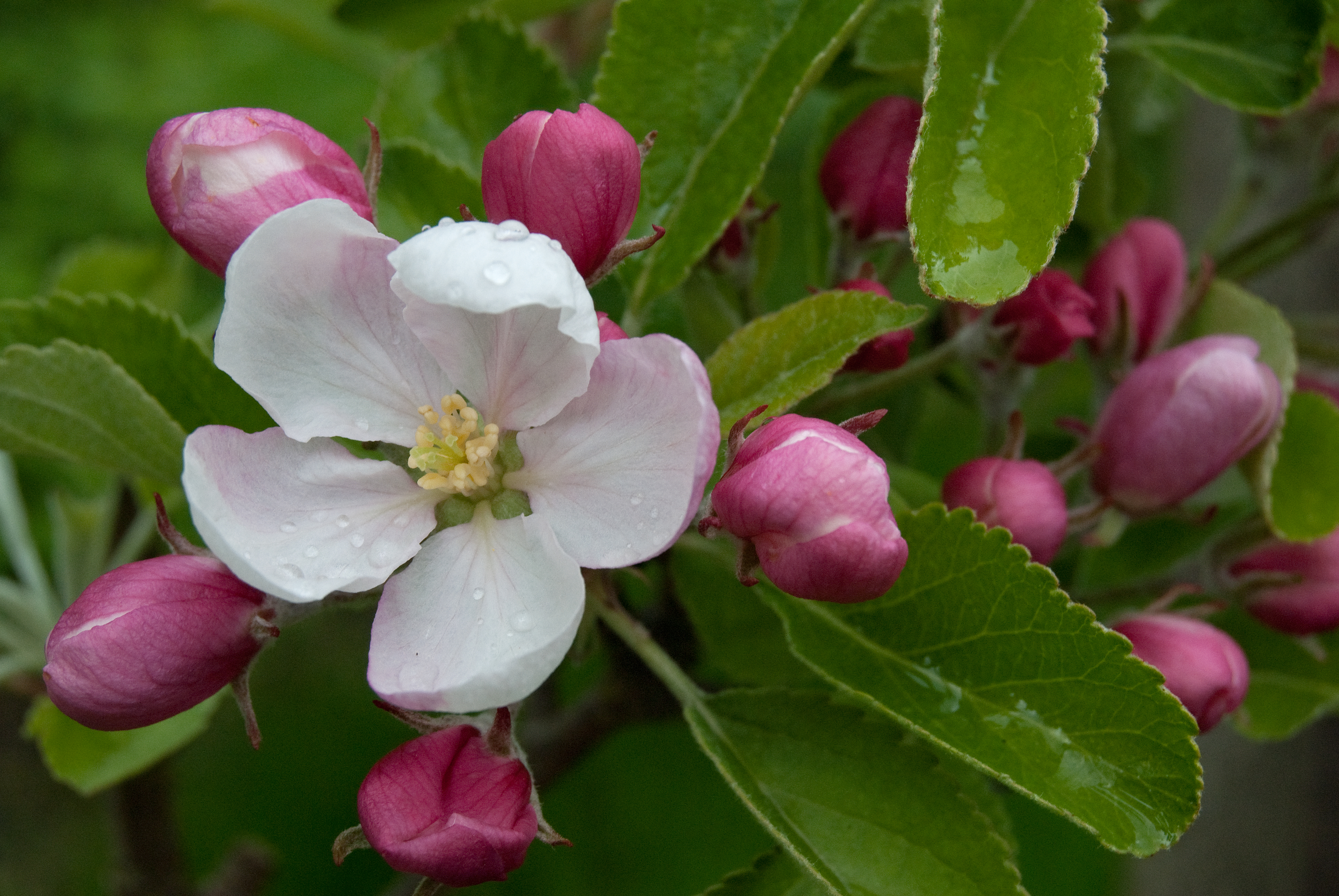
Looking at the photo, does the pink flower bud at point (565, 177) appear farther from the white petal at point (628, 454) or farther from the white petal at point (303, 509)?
the white petal at point (303, 509)

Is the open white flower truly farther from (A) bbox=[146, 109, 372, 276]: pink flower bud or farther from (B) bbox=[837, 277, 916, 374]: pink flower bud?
(B) bbox=[837, 277, 916, 374]: pink flower bud

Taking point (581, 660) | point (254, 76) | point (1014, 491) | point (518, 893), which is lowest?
point (518, 893)

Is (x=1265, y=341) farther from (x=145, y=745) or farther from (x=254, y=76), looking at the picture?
(x=254, y=76)

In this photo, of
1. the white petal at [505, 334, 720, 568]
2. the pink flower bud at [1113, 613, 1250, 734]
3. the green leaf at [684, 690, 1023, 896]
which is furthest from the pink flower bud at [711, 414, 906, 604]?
the pink flower bud at [1113, 613, 1250, 734]

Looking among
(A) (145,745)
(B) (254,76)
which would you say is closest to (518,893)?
(A) (145,745)

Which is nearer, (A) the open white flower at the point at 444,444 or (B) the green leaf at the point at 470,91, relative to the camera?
(A) the open white flower at the point at 444,444

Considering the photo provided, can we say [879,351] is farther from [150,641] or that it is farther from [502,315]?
[150,641]

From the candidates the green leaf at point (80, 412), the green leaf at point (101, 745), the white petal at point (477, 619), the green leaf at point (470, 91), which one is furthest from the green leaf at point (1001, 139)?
the green leaf at point (101, 745)
